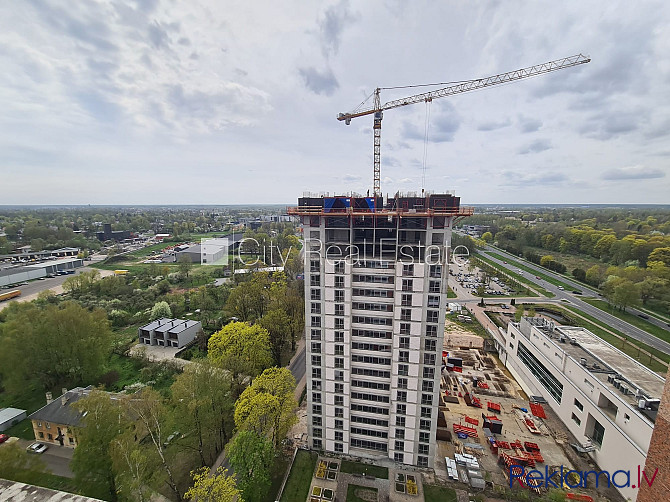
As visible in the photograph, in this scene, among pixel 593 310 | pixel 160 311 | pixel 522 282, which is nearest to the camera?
pixel 160 311

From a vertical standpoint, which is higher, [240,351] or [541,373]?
[240,351]

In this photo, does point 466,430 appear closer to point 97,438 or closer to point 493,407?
point 493,407

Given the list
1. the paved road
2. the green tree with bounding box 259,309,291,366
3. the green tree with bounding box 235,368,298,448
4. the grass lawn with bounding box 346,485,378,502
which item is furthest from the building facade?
the paved road

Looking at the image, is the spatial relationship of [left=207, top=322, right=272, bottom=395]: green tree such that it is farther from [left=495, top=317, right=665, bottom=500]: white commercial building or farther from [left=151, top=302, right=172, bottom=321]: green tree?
[left=495, top=317, right=665, bottom=500]: white commercial building

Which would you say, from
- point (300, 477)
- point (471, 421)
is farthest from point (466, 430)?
point (300, 477)

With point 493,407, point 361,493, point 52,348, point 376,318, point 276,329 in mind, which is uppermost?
point 376,318

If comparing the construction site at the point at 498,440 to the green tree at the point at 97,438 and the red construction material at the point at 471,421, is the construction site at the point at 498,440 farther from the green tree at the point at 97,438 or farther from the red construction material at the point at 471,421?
the green tree at the point at 97,438
